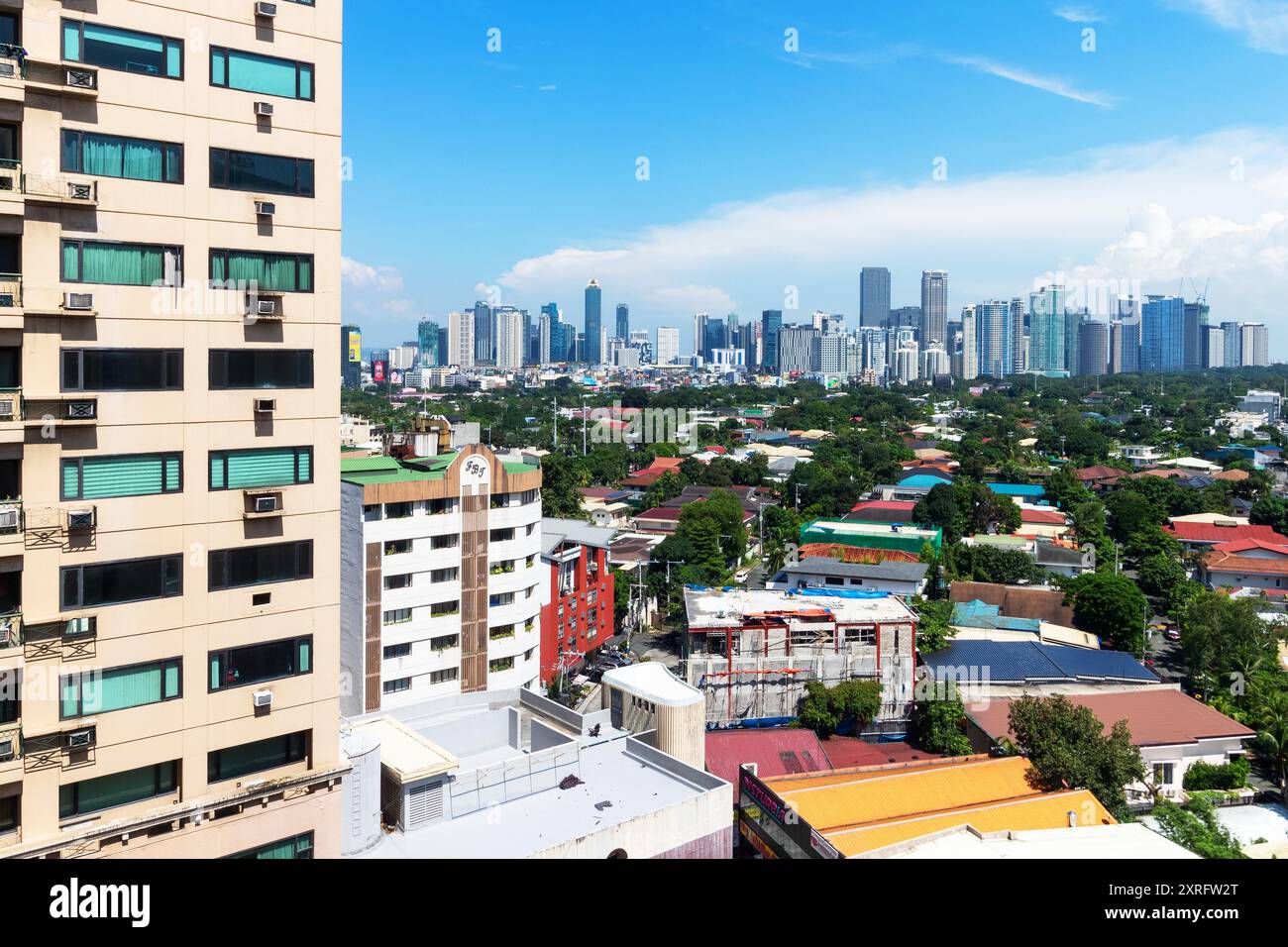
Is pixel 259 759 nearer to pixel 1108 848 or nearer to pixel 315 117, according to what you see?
pixel 315 117

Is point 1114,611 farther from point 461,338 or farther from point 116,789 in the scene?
point 461,338

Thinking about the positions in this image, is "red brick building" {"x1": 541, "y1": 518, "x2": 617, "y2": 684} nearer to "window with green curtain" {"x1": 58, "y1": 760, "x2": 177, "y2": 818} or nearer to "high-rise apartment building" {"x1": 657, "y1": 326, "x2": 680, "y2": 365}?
"window with green curtain" {"x1": 58, "y1": 760, "x2": 177, "y2": 818}

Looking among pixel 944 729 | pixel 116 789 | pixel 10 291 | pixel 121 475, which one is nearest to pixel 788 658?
pixel 944 729

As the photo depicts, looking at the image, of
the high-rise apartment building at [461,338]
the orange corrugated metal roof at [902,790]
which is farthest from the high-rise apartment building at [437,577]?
the high-rise apartment building at [461,338]

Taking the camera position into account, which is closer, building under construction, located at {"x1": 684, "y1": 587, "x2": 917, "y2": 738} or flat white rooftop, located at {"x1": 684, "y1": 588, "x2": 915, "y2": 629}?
building under construction, located at {"x1": 684, "y1": 587, "x2": 917, "y2": 738}

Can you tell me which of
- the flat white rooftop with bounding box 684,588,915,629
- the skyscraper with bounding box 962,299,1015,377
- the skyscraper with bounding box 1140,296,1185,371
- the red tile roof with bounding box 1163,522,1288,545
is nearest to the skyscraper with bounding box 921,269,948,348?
the skyscraper with bounding box 962,299,1015,377
